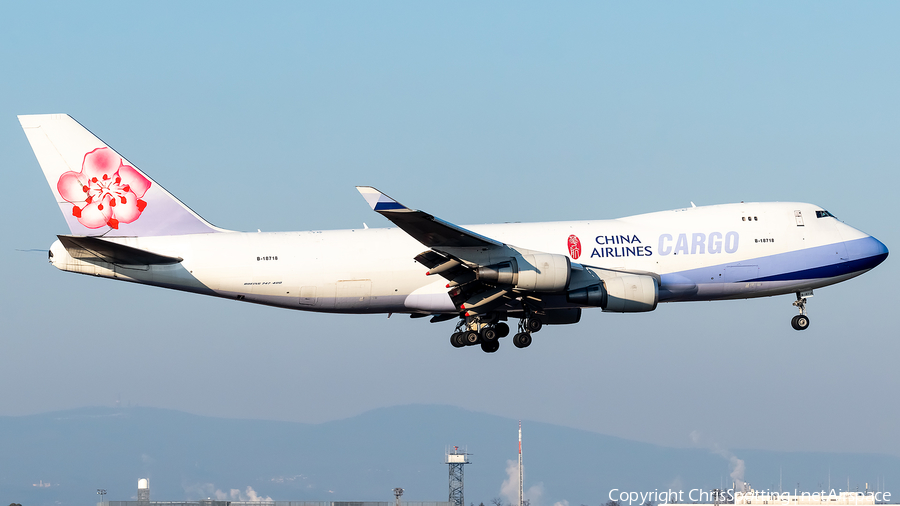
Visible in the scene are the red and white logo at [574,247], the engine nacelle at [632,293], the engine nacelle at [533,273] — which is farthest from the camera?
the red and white logo at [574,247]

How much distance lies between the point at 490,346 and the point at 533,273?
5.06 meters

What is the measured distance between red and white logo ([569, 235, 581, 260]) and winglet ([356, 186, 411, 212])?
26.8ft

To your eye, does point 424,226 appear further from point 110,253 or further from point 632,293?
point 110,253

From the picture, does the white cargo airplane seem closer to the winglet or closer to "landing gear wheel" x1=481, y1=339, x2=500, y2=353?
"landing gear wheel" x1=481, y1=339, x2=500, y2=353

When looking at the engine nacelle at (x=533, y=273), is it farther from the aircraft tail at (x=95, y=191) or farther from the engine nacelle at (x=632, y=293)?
the aircraft tail at (x=95, y=191)

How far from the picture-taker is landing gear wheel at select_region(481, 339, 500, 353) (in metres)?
38.8

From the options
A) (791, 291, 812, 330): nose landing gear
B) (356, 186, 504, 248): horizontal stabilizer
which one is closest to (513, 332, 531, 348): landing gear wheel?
(356, 186, 504, 248): horizontal stabilizer

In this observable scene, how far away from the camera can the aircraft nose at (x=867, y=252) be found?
39.7m

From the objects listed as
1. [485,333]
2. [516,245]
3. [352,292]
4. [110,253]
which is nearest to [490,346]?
[485,333]

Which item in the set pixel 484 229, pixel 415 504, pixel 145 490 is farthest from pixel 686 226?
pixel 145 490

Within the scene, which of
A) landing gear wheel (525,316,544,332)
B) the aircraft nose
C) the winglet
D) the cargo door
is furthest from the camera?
the aircraft nose

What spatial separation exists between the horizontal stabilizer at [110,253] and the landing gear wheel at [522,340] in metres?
12.7

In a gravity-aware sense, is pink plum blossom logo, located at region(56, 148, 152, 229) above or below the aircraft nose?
above

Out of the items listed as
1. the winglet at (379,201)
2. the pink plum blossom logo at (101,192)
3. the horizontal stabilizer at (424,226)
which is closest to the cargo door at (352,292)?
the horizontal stabilizer at (424,226)
